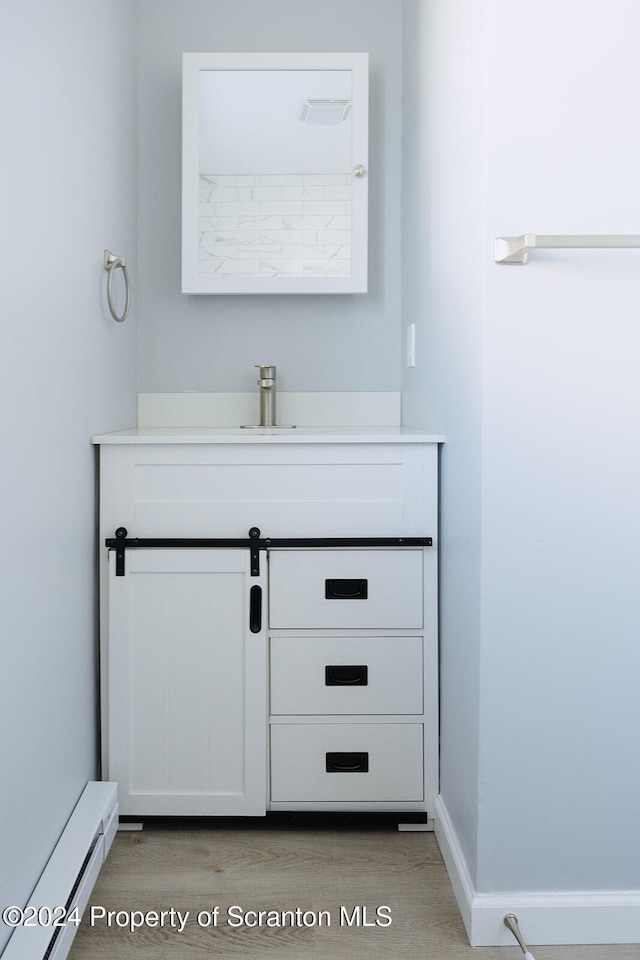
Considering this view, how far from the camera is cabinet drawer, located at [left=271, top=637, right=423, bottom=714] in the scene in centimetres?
169

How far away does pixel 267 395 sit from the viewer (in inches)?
83.8

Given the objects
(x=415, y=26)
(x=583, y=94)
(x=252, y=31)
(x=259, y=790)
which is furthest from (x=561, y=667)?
(x=252, y=31)

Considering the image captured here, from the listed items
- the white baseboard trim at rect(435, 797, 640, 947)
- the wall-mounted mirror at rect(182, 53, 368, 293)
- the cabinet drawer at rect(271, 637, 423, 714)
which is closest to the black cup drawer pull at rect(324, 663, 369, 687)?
the cabinet drawer at rect(271, 637, 423, 714)

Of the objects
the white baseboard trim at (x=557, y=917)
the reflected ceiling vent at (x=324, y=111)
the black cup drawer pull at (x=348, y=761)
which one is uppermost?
the reflected ceiling vent at (x=324, y=111)

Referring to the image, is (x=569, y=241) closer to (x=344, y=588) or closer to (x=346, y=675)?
(x=344, y=588)

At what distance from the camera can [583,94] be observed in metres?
1.24

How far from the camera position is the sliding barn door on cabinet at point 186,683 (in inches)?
65.9

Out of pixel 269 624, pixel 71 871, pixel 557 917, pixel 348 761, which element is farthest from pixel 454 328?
pixel 71 871

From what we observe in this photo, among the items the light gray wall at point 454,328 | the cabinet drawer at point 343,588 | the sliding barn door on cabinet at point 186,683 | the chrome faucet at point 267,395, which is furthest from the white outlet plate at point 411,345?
the sliding barn door on cabinet at point 186,683

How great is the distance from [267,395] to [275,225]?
0.47 meters

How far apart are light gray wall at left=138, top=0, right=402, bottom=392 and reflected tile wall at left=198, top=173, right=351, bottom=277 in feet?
0.38

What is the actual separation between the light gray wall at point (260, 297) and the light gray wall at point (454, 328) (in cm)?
23

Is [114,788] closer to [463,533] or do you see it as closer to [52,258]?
[463,533]

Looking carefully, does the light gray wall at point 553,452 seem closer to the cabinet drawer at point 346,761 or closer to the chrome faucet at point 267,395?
the cabinet drawer at point 346,761
